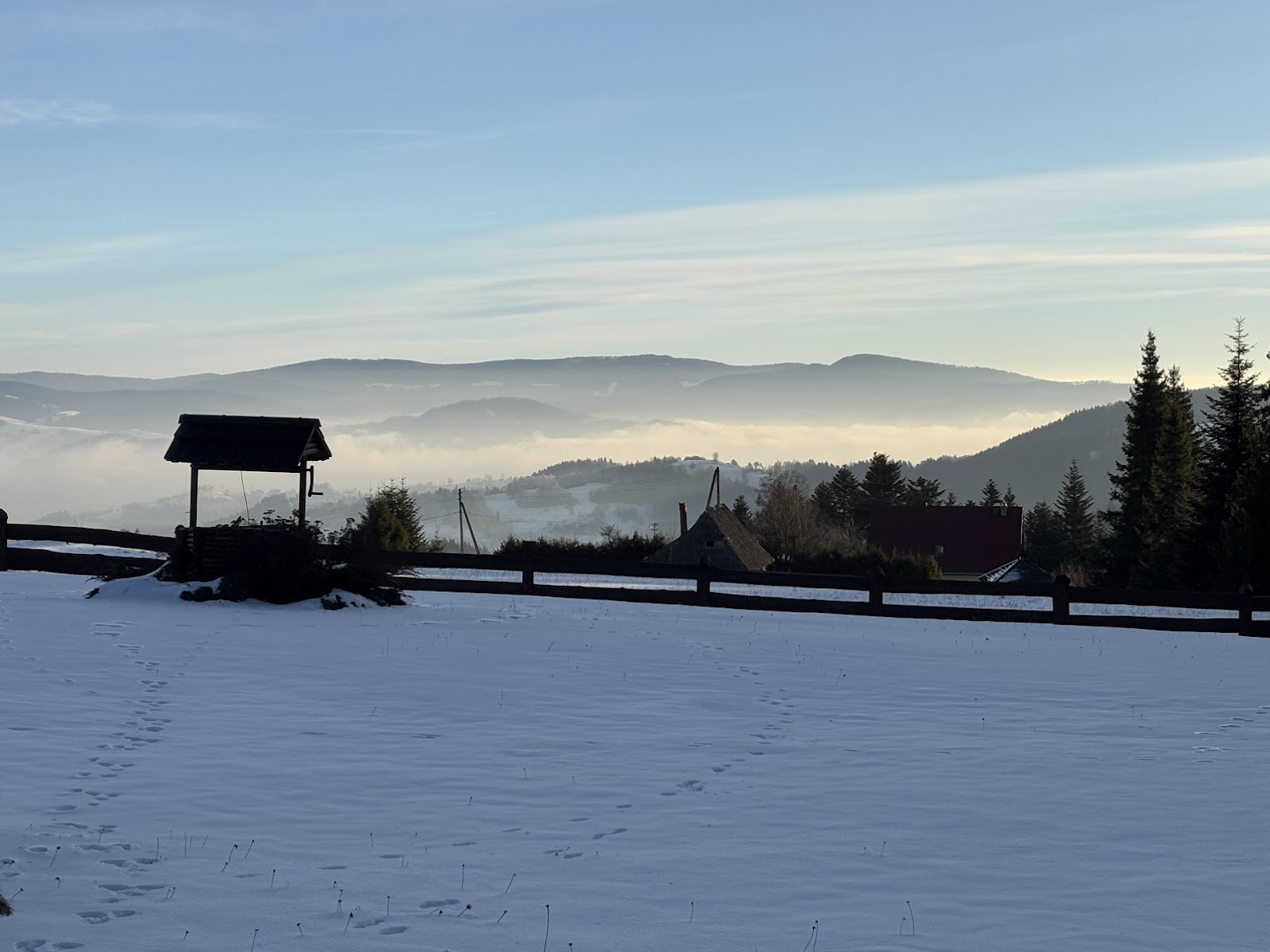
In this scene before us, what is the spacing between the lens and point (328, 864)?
800 centimetres

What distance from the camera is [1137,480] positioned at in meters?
60.3

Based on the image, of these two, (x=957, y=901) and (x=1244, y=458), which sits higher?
(x=1244, y=458)

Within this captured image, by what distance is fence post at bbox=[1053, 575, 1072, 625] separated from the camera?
2448 centimetres

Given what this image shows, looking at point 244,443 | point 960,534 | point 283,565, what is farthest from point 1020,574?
point 283,565

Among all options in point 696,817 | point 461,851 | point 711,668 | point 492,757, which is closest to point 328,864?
point 461,851

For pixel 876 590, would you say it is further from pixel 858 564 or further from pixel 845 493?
pixel 845 493

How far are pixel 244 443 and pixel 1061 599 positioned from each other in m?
15.8

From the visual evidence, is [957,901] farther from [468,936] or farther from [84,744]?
[84,744]

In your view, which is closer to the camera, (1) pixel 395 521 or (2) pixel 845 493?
Answer: (1) pixel 395 521

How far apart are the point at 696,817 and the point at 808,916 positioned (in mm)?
2236

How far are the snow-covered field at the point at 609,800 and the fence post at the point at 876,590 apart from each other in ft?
21.0

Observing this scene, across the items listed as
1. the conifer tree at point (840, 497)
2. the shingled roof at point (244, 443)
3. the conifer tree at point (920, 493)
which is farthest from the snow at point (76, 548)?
the conifer tree at point (920, 493)

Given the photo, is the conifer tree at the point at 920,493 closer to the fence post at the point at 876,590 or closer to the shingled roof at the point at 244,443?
the fence post at the point at 876,590

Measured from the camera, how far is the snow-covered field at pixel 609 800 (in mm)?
7051
